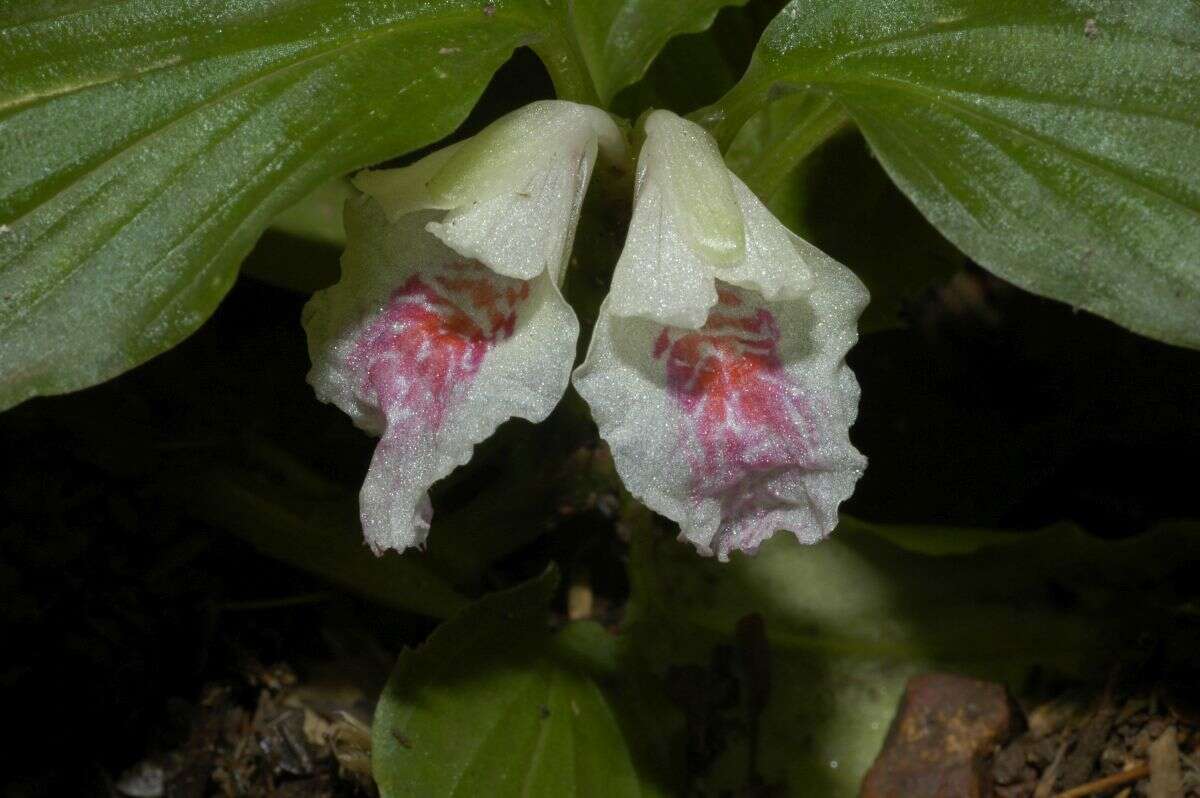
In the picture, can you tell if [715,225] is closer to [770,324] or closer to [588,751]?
[770,324]

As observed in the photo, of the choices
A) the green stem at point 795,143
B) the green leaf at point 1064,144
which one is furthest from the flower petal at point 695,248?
the green stem at point 795,143

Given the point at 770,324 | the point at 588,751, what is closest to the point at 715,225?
the point at 770,324

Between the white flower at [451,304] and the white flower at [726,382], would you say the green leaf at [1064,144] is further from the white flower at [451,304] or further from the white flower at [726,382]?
the white flower at [451,304]

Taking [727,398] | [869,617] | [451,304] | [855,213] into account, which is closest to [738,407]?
[727,398]

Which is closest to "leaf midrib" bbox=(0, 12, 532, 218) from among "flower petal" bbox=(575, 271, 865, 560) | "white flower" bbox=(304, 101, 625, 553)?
"white flower" bbox=(304, 101, 625, 553)

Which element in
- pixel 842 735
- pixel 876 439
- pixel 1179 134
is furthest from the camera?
pixel 876 439

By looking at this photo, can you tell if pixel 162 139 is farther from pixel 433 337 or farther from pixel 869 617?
pixel 869 617
